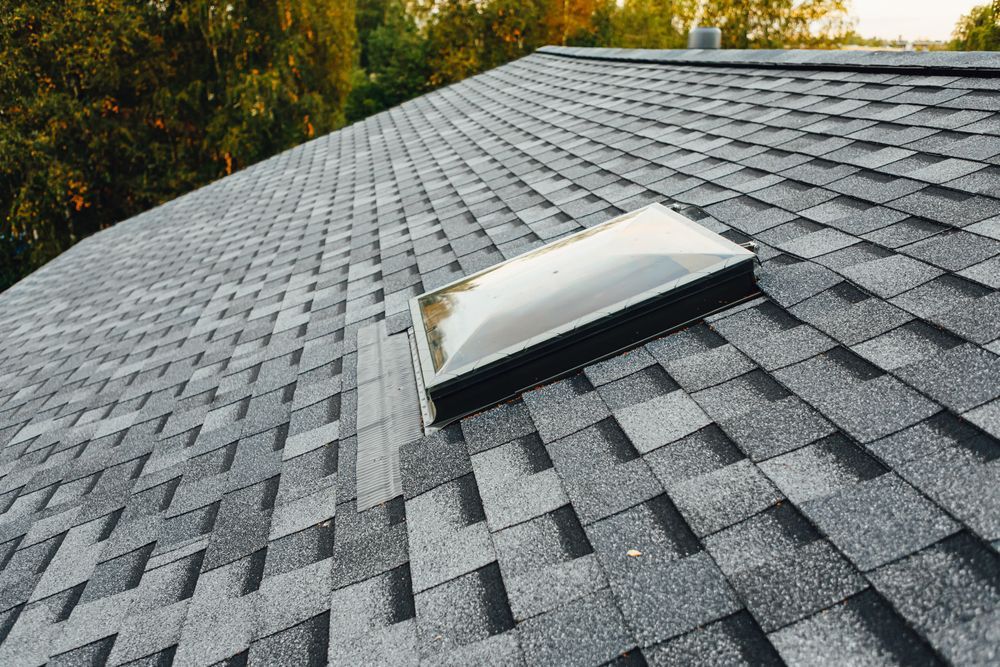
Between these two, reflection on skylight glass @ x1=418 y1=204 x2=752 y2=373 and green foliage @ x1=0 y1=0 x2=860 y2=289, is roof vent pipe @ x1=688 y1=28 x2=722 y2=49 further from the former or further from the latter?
green foliage @ x1=0 y1=0 x2=860 y2=289

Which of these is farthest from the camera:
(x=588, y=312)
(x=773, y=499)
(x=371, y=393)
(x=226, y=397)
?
(x=226, y=397)

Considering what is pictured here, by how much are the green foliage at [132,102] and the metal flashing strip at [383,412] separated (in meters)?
24.2

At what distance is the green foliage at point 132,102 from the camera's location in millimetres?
Answer: 21359

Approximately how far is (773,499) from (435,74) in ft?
126

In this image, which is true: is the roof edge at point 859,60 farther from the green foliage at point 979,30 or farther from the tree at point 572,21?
the tree at point 572,21

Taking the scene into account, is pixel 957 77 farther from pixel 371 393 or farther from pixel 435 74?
pixel 435 74

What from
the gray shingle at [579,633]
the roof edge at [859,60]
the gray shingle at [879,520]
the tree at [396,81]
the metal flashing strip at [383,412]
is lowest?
the metal flashing strip at [383,412]

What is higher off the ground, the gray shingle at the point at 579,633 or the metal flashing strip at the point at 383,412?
the gray shingle at the point at 579,633

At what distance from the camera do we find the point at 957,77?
12.9ft

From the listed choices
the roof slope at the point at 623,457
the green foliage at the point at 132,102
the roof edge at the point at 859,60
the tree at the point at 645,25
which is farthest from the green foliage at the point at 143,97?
the roof slope at the point at 623,457

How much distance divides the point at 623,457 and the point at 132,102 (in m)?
28.8

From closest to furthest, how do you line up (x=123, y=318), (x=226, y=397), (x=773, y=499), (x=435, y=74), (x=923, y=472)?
(x=923, y=472), (x=773, y=499), (x=226, y=397), (x=123, y=318), (x=435, y=74)

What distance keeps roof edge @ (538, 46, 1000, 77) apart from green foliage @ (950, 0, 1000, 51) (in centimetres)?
2288

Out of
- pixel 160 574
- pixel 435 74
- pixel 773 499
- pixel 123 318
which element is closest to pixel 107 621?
pixel 160 574
